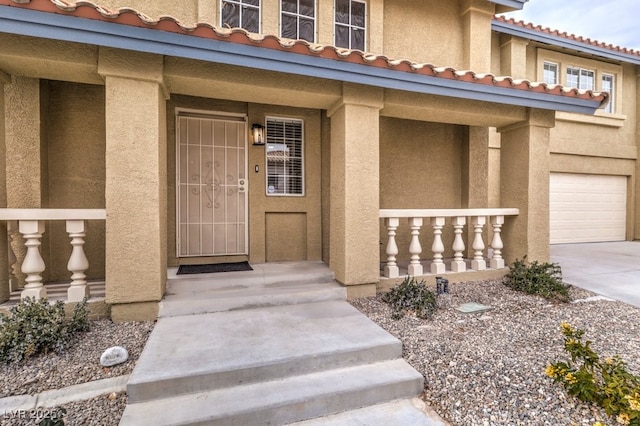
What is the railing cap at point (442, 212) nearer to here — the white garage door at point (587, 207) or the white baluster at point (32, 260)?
the white baluster at point (32, 260)

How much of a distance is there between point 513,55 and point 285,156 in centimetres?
767

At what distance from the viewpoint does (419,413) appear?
8.48ft

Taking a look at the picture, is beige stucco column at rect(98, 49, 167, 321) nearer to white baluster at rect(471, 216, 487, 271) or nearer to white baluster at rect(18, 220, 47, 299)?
white baluster at rect(18, 220, 47, 299)

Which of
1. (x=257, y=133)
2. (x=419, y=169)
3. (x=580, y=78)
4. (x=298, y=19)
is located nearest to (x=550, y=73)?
(x=580, y=78)

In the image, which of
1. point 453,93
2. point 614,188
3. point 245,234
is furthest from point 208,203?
point 614,188

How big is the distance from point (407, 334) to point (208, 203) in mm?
4025

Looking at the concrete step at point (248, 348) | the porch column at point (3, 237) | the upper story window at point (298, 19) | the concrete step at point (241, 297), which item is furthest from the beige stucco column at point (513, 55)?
the porch column at point (3, 237)

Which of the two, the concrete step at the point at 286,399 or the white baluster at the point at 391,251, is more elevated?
the white baluster at the point at 391,251

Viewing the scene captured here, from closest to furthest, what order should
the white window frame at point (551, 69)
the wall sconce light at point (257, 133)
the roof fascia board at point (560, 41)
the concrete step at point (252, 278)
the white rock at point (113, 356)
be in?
the white rock at point (113, 356), the concrete step at point (252, 278), the wall sconce light at point (257, 133), the roof fascia board at point (560, 41), the white window frame at point (551, 69)

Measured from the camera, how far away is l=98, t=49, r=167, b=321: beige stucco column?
12.2 ft

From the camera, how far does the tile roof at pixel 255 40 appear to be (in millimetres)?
3172

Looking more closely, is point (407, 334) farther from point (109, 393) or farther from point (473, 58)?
point (473, 58)

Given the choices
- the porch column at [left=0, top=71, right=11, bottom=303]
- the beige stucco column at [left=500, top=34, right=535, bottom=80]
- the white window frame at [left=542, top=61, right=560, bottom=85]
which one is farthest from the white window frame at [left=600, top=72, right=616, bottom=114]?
the porch column at [left=0, top=71, right=11, bottom=303]

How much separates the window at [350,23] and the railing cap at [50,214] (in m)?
5.16
